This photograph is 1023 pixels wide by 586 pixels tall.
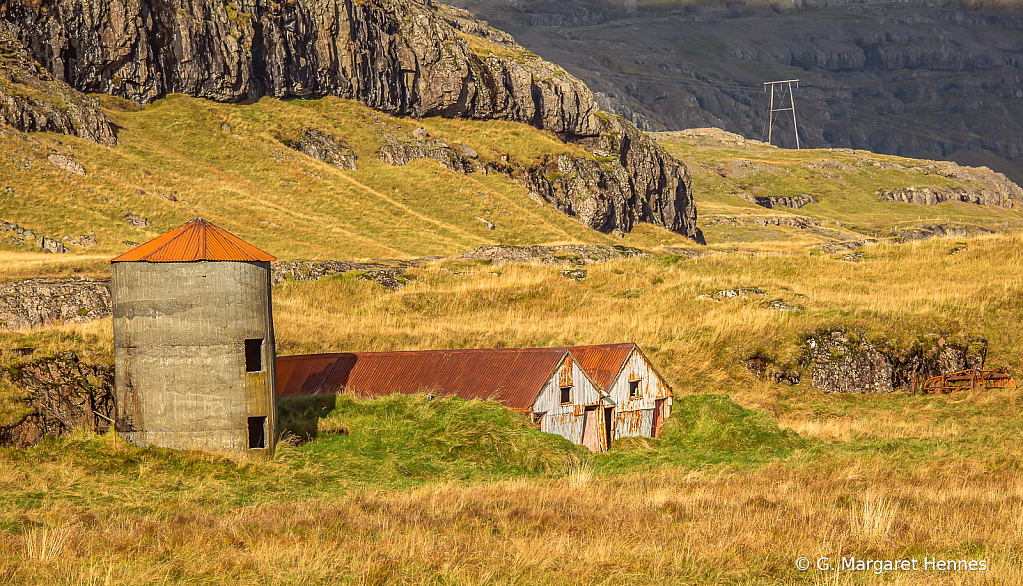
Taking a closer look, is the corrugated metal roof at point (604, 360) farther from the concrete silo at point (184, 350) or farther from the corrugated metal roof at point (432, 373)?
the concrete silo at point (184, 350)

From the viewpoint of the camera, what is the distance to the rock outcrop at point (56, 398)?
19.3 m

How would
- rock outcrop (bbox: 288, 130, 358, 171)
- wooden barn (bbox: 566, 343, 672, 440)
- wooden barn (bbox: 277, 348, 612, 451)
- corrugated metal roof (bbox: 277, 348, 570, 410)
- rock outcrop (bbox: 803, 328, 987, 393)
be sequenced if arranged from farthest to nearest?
rock outcrop (bbox: 288, 130, 358, 171), rock outcrop (bbox: 803, 328, 987, 393), wooden barn (bbox: 566, 343, 672, 440), corrugated metal roof (bbox: 277, 348, 570, 410), wooden barn (bbox: 277, 348, 612, 451)

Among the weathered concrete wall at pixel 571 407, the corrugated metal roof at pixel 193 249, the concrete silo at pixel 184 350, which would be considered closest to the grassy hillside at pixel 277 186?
the corrugated metal roof at pixel 193 249

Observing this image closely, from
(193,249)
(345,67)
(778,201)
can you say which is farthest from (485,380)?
(778,201)

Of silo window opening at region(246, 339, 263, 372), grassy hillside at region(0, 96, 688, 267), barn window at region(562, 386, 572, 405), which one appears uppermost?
grassy hillside at region(0, 96, 688, 267)

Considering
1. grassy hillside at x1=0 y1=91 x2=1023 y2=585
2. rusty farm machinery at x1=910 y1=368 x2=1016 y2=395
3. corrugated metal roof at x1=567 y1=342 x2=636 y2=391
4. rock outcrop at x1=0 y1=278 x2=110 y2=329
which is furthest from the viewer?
rock outcrop at x1=0 y1=278 x2=110 y2=329

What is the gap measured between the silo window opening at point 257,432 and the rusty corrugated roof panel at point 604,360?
932 cm

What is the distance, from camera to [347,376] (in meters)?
27.3

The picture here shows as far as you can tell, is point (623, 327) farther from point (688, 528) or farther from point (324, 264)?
point (688, 528)

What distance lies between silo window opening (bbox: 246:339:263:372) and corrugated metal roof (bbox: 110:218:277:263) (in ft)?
6.22

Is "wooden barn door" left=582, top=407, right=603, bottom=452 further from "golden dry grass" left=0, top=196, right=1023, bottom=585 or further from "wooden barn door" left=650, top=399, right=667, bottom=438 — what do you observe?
"wooden barn door" left=650, top=399, right=667, bottom=438

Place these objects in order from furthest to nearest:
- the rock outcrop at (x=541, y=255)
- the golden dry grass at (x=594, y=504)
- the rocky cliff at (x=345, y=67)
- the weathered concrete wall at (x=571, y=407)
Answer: the rocky cliff at (x=345, y=67) → the rock outcrop at (x=541, y=255) → the weathered concrete wall at (x=571, y=407) → the golden dry grass at (x=594, y=504)

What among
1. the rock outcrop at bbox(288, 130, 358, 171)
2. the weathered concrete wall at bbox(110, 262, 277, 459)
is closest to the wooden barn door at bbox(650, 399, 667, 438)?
the weathered concrete wall at bbox(110, 262, 277, 459)

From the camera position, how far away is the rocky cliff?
76.6 metres
